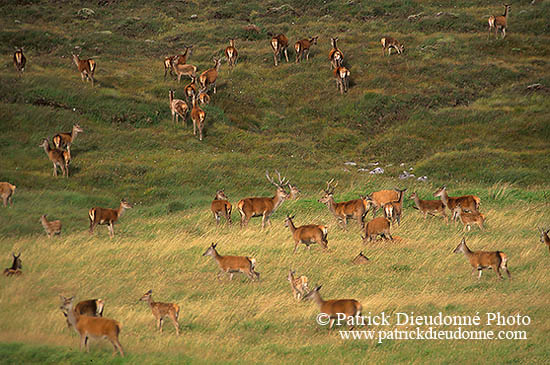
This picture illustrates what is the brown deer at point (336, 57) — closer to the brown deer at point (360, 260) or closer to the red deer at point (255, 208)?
the red deer at point (255, 208)

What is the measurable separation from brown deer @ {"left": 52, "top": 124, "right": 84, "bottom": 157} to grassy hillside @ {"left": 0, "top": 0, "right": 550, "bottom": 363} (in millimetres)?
1000

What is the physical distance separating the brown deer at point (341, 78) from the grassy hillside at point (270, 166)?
0.48 metres

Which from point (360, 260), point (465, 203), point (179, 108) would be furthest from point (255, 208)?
point (179, 108)

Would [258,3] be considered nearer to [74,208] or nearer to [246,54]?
[246,54]

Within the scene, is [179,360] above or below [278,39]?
below

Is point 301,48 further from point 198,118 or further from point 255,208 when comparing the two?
point 255,208

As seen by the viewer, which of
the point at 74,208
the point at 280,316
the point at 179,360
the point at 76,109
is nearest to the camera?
the point at 179,360

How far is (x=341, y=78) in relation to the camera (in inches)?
1537

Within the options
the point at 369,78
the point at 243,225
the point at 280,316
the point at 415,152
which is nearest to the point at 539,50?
the point at 369,78

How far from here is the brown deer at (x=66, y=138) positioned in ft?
91.7

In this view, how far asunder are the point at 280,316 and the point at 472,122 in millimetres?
24853

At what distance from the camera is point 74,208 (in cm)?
2375

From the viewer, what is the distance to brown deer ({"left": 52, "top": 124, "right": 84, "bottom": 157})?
91.7 ft

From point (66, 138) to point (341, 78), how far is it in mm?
16747
